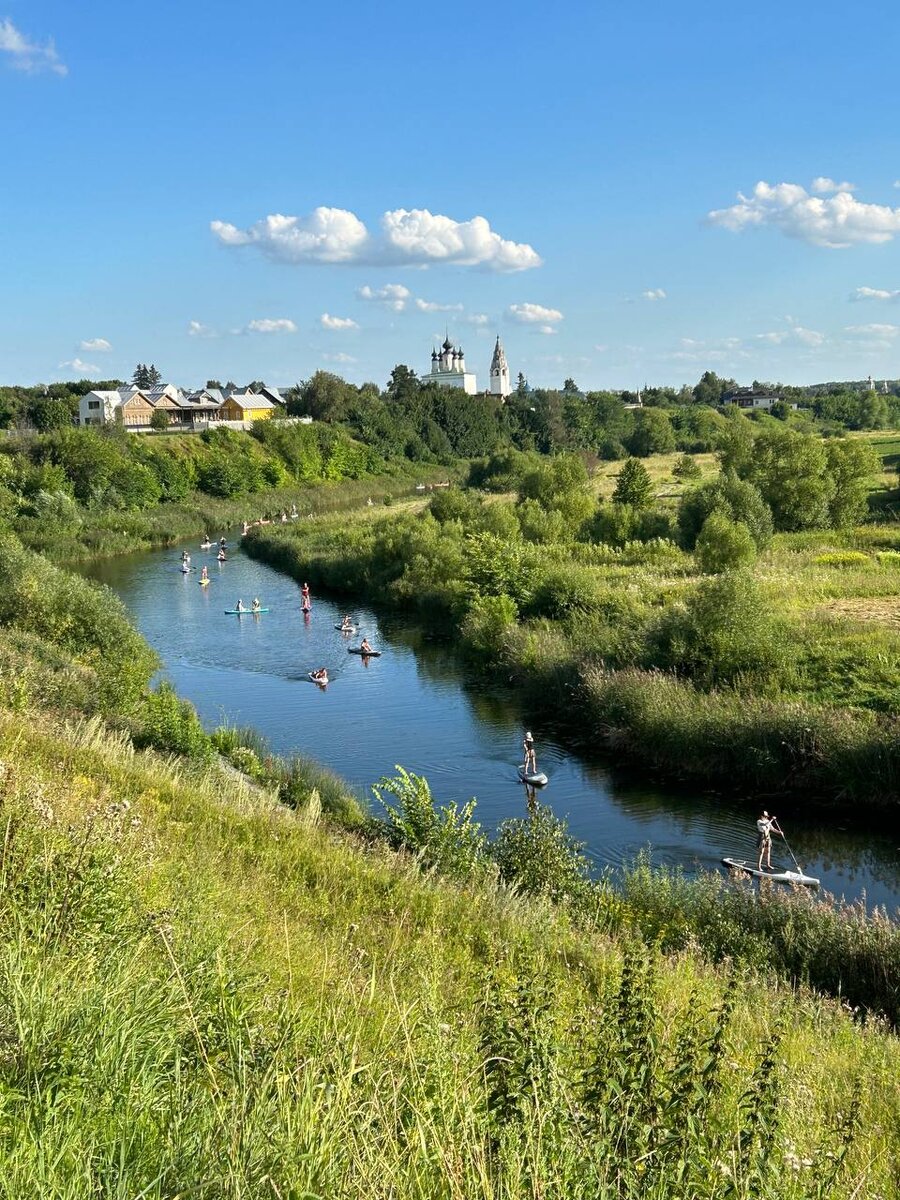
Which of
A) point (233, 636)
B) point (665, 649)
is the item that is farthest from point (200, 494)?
point (665, 649)

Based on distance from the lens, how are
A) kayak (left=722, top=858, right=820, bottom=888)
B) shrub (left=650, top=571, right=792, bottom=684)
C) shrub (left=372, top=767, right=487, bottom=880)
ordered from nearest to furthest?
1. shrub (left=372, top=767, right=487, bottom=880)
2. kayak (left=722, top=858, right=820, bottom=888)
3. shrub (left=650, top=571, right=792, bottom=684)

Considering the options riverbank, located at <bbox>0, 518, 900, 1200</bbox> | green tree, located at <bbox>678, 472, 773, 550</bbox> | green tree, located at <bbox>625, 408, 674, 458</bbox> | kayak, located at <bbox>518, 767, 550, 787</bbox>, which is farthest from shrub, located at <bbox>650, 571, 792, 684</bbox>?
green tree, located at <bbox>625, 408, 674, 458</bbox>

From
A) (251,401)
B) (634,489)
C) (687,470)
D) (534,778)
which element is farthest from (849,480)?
(251,401)

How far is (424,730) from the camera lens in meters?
26.7

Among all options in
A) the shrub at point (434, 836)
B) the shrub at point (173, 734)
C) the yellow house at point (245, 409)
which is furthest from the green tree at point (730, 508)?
the yellow house at point (245, 409)

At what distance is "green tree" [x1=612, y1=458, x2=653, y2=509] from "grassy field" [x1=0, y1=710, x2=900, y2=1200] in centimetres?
5017

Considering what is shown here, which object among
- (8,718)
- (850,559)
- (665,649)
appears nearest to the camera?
(8,718)

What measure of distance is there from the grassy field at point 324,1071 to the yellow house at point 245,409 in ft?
360

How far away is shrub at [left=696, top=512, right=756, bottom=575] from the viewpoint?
39.6 metres

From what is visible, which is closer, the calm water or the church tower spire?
the calm water

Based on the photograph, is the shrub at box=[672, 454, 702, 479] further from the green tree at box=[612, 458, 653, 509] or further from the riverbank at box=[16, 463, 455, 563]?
the green tree at box=[612, 458, 653, 509]

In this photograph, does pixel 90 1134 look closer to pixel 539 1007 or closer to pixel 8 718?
pixel 539 1007

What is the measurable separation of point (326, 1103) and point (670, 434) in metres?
120

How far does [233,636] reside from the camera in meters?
38.9
